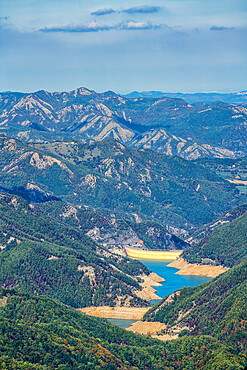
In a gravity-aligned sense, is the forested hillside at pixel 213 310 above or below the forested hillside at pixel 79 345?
above

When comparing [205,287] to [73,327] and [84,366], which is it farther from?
[84,366]

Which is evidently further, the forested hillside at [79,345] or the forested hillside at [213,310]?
the forested hillside at [213,310]

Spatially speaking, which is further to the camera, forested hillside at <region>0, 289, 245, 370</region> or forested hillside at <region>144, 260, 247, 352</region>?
forested hillside at <region>144, 260, 247, 352</region>

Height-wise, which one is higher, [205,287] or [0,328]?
[205,287]

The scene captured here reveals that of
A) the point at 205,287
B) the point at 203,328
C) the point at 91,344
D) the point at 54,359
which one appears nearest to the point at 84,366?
the point at 54,359

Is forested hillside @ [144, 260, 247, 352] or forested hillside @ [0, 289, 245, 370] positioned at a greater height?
forested hillside @ [144, 260, 247, 352]
